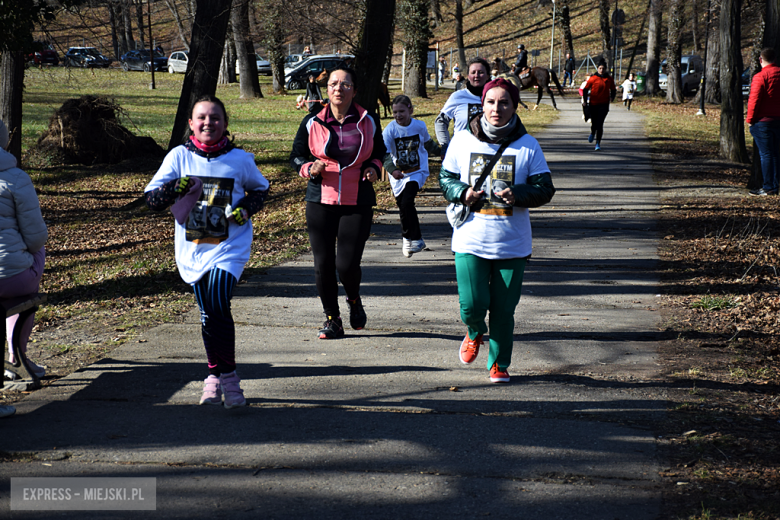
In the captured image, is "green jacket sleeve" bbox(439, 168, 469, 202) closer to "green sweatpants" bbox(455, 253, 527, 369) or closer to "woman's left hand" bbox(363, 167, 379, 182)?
"green sweatpants" bbox(455, 253, 527, 369)

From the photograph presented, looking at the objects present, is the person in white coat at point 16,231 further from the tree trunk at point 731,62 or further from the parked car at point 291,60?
the parked car at point 291,60

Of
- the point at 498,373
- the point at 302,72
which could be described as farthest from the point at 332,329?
the point at 302,72

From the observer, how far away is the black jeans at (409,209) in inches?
331

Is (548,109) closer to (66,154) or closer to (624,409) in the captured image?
(66,154)

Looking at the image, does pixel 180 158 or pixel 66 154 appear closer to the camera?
pixel 180 158

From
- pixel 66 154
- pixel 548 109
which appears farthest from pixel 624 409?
pixel 548 109

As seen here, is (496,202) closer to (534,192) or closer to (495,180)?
(495,180)

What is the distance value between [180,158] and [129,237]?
7.71m

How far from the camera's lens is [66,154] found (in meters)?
17.7

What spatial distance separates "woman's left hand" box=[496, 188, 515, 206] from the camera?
15.2 feet

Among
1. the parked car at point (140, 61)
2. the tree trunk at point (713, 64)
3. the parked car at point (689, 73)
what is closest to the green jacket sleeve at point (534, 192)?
the tree trunk at point (713, 64)

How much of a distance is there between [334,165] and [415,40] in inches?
1167

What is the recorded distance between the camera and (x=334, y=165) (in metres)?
5.67

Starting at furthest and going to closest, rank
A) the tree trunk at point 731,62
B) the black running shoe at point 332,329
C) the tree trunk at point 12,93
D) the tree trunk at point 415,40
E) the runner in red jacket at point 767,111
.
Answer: the tree trunk at point 415,40, the tree trunk at point 731,62, the tree trunk at point 12,93, the runner in red jacket at point 767,111, the black running shoe at point 332,329
